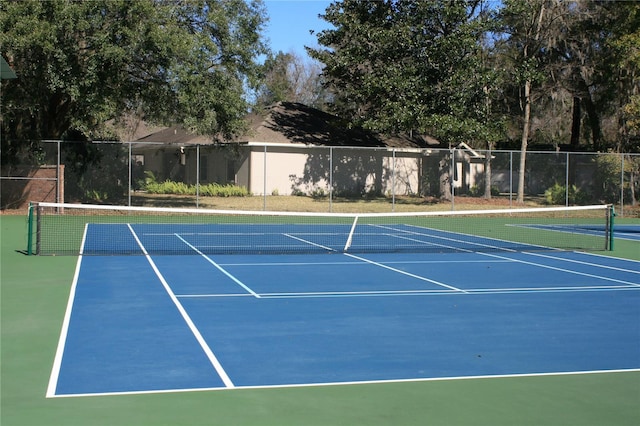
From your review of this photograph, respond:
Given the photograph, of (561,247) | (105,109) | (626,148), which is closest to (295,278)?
(561,247)

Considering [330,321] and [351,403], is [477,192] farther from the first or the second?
[351,403]

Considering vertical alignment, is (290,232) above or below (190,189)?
below

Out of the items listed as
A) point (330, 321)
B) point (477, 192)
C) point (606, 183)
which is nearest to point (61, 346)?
point (330, 321)

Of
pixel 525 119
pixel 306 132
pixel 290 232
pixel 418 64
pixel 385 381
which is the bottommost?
pixel 385 381

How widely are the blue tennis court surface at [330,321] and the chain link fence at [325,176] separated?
54.0ft

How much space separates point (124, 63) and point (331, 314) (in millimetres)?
18994

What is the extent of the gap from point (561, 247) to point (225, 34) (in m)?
16.0

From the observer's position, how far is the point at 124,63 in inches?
1051

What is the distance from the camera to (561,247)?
Answer: 66.4ft

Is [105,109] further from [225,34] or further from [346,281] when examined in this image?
[346,281]

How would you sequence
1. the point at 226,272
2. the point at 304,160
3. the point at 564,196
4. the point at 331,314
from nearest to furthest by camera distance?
1. the point at 331,314
2. the point at 226,272
3. the point at 564,196
4. the point at 304,160

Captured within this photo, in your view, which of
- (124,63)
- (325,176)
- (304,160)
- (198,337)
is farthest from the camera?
(325,176)

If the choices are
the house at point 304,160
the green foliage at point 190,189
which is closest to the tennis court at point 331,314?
the green foliage at point 190,189

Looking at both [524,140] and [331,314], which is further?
[524,140]
